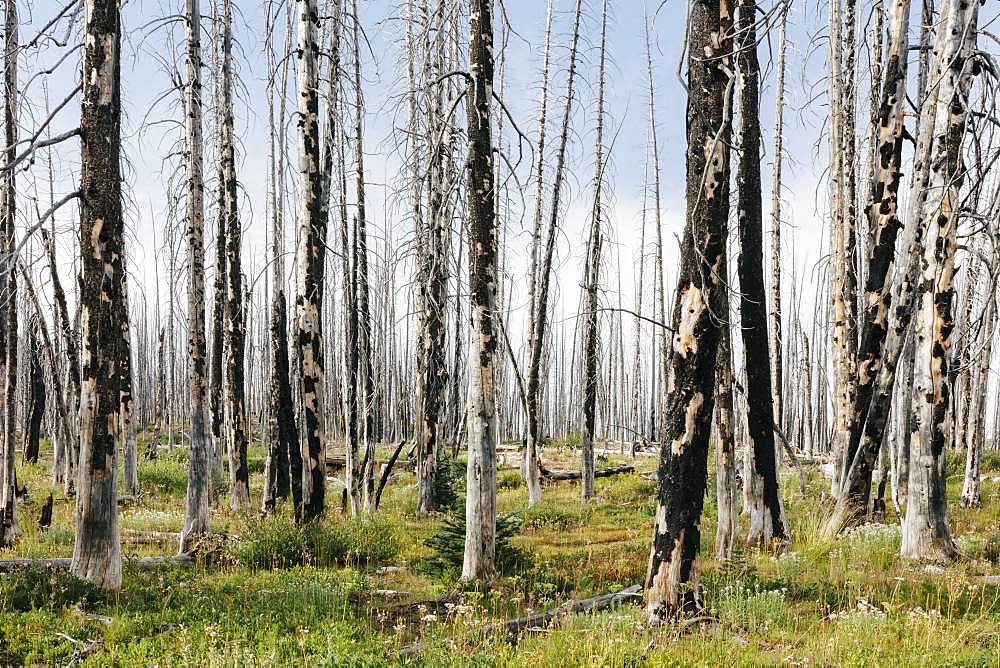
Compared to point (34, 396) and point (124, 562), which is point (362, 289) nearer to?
point (124, 562)

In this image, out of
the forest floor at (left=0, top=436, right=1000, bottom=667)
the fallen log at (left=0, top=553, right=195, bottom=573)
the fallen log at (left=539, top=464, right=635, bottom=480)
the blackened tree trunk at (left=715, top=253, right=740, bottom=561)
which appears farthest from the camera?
the fallen log at (left=539, top=464, right=635, bottom=480)

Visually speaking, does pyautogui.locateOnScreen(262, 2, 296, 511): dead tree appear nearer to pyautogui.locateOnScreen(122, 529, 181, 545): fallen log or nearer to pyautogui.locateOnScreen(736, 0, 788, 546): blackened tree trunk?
pyautogui.locateOnScreen(122, 529, 181, 545): fallen log

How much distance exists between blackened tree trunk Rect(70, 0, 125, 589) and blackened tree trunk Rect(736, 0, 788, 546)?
733 centimetres

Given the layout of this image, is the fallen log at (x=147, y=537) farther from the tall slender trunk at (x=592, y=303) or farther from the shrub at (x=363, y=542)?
the tall slender trunk at (x=592, y=303)

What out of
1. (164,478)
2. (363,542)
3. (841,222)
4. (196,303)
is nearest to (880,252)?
(841,222)

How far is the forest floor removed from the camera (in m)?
4.73

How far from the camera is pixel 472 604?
20.5ft

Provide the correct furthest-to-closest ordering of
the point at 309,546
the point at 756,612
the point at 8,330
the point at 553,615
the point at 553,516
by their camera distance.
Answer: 1. the point at 553,516
2. the point at 8,330
3. the point at 309,546
4. the point at 553,615
5. the point at 756,612

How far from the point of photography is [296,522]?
10.5m

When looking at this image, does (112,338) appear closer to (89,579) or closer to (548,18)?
(89,579)

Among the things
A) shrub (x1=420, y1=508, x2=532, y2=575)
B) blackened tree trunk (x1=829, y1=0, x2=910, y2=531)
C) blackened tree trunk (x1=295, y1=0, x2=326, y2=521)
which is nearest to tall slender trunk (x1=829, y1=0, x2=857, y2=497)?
blackened tree trunk (x1=829, y1=0, x2=910, y2=531)

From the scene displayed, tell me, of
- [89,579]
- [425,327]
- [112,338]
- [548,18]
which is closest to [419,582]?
[89,579]

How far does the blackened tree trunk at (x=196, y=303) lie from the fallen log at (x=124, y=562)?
1120 mm

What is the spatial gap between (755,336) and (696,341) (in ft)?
13.2
